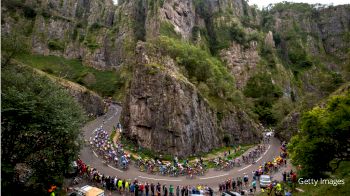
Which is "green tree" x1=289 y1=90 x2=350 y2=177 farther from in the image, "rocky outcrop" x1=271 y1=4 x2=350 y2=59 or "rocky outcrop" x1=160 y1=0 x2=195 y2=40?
"rocky outcrop" x1=271 y1=4 x2=350 y2=59

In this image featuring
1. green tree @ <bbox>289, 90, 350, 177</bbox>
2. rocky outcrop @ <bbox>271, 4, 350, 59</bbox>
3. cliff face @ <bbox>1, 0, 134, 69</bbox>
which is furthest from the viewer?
rocky outcrop @ <bbox>271, 4, 350, 59</bbox>

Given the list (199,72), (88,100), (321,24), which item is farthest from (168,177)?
(321,24)

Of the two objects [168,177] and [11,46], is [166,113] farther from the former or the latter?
[11,46]

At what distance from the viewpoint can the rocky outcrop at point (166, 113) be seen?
178ft

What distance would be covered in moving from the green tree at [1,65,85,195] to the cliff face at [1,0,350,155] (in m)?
19.8

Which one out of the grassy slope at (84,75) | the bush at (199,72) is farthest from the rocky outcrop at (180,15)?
the bush at (199,72)

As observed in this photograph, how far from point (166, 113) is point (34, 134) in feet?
86.6

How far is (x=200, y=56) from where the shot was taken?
259ft

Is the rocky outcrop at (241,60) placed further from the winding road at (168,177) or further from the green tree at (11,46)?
the green tree at (11,46)

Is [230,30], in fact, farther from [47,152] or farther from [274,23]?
[47,152]

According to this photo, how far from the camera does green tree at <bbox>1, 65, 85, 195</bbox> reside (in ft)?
96.0

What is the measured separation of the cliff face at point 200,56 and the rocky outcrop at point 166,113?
0.56ft

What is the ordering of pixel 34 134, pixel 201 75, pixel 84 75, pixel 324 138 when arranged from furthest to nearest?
pixel 84 75 → pixel 201 75 → pixel 34 134 → pixel 324 138

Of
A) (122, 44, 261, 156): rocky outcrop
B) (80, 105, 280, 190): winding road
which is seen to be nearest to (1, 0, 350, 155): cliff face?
(122, 44, 261, 156): rocky outcrop
